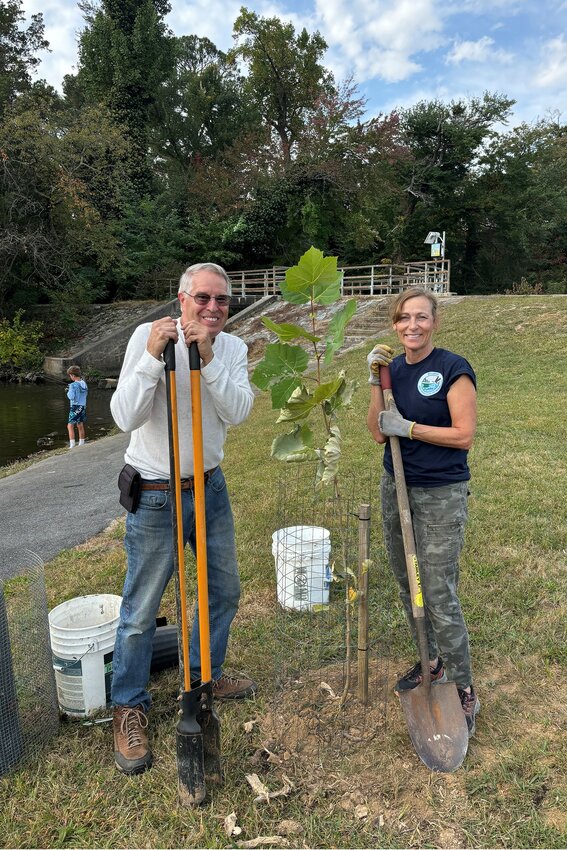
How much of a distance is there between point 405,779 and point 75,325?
86.6 feet

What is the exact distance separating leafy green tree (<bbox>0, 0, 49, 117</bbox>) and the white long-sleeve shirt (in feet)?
106

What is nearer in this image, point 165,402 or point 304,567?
point 165,402

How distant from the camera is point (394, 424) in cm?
246

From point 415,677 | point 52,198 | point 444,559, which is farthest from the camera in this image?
point 52,198

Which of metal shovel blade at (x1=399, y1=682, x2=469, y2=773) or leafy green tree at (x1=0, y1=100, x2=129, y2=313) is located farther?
leafy green tree at (x1=0, y1=100, x2=129, y2=313)

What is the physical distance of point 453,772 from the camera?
7.93 ft

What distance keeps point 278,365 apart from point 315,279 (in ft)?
1.35

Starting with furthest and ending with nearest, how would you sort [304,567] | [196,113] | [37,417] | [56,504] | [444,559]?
1. [196,113]
2. [37,417]
3. [56,504]
4. [304,567]
5. [444,559]

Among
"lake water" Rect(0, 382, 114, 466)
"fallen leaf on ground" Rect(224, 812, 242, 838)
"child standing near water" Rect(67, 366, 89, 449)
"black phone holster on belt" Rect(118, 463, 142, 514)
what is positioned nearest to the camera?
"fallen leaf on ground" Rect(224, 812, 242, 838)

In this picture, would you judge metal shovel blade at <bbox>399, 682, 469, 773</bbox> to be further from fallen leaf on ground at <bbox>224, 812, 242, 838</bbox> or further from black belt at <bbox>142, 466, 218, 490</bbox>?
black belt at <bbox>142, 466, 218, 490</bbox>

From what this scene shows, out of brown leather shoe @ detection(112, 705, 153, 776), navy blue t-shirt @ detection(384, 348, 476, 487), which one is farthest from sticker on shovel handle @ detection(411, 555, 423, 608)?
brown leather shoe @ detection(112, 705, 153, 776)

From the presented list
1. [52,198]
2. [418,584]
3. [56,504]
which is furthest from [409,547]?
[52,198]

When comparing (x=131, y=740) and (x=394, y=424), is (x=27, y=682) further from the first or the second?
(x=394, y=424)

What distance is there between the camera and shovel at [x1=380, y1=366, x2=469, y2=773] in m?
2.45
